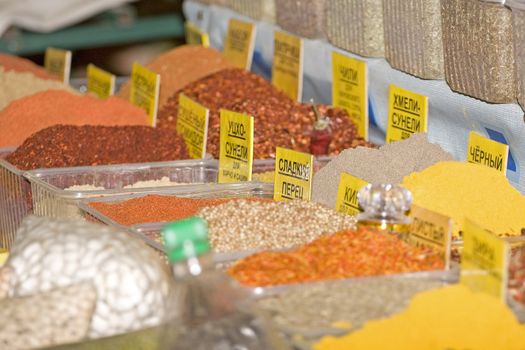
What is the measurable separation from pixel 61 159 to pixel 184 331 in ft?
3.93

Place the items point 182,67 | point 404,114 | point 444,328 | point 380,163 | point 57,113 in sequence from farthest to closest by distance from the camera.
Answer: point 182,67 → point 57,113 → point 404,114 → point 380,163 → point 444,328

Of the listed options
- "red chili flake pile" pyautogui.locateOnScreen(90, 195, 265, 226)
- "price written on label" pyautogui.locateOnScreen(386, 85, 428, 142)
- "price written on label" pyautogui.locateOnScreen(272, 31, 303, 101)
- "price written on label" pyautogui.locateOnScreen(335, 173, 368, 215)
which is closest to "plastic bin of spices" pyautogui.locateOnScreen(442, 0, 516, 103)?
"price written on label" pyautogui.locateOnScreen(386, 85, 428, 142)

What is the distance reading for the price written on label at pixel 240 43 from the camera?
3.08 meters

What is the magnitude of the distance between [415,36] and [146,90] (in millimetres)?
923

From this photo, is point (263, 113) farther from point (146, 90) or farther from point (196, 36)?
point (196, 36)

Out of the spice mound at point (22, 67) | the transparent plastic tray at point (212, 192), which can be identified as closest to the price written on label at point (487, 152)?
the transparent plastic tray at point (212, 192)

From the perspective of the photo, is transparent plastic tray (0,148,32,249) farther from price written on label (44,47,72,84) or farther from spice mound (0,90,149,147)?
price written on label (44,47,72,84)

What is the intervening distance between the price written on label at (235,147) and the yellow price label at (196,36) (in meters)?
1.01

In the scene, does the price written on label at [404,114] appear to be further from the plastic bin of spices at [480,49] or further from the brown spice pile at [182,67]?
the brown spice pile at [182,67]

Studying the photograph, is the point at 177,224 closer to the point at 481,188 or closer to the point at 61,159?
the point at 481,188

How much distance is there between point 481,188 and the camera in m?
1.82

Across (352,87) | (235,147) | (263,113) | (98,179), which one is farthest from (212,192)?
(352,87)

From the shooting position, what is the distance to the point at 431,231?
1.61 metres

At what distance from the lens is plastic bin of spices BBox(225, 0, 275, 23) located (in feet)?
9.96
